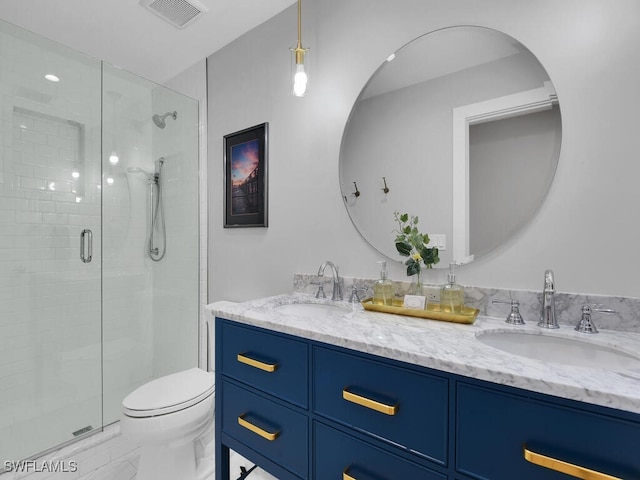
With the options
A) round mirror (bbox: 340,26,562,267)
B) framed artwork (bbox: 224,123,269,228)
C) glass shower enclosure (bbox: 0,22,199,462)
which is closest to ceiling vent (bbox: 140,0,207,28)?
glass shower enclosure (bbox: 0,22,199,462)

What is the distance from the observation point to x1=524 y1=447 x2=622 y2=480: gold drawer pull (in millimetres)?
544

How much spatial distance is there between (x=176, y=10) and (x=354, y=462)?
2267mm

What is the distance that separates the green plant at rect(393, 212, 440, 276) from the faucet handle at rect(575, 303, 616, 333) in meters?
0.45

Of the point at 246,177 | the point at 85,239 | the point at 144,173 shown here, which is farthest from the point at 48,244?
the point at 246,177

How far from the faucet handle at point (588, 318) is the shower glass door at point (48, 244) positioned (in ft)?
8.13

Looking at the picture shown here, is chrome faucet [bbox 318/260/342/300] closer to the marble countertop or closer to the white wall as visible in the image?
the white wall

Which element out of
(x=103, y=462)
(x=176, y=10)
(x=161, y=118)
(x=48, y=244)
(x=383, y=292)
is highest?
(x=176, y=10)

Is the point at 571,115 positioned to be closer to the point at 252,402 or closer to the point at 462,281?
the point at 462,281

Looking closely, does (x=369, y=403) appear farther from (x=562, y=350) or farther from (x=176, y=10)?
(x=176, y=10)

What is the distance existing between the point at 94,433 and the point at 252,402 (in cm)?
144

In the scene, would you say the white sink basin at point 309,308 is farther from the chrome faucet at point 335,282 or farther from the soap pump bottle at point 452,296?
the soap pump bottle at point 452,296

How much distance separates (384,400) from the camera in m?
0.80

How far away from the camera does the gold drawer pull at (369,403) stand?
0.76 metres

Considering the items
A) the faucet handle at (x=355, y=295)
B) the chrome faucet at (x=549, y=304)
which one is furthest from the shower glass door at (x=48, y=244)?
the chrome faucet at (x=549, y=304)
